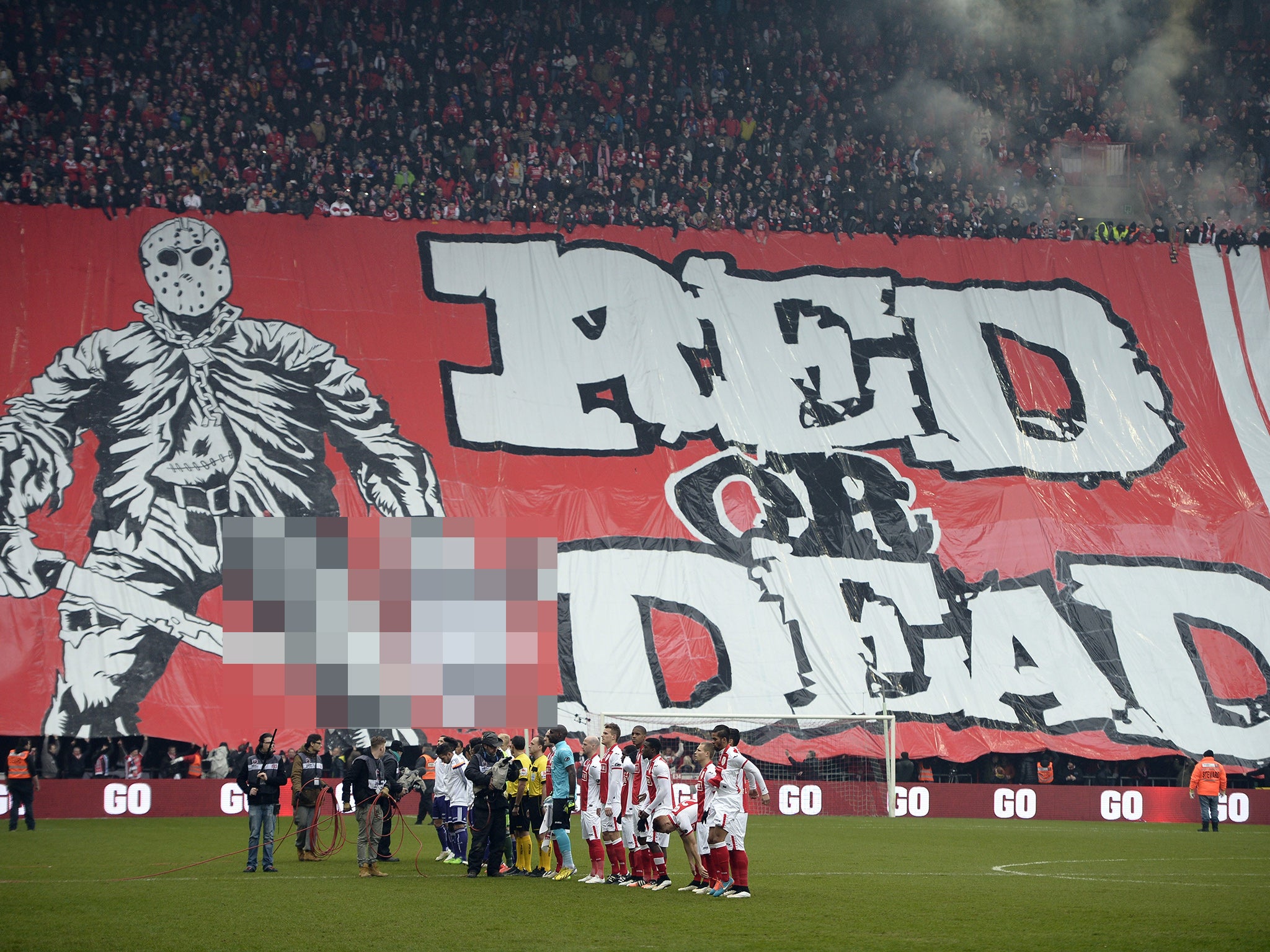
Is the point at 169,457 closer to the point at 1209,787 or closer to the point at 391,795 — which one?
the point at 391,795

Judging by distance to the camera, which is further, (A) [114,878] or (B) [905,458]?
(B) [905,458]

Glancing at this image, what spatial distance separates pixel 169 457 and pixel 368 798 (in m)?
17.2

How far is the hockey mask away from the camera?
115 ft

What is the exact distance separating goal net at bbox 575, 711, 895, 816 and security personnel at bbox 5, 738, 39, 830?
11810 mm

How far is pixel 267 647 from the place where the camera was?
31.1m

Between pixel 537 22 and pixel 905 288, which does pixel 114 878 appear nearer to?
pixel 905 288

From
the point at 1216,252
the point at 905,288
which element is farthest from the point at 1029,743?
the point at 1216,252

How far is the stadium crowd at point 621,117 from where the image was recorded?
36.6m

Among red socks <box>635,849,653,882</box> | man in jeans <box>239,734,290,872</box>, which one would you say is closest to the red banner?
man in jeans <box>239,734,290,872</box>

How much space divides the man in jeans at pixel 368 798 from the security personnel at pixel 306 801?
1856 mm

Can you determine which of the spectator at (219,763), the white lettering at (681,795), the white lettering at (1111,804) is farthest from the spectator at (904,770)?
the white lettering at (681,795)

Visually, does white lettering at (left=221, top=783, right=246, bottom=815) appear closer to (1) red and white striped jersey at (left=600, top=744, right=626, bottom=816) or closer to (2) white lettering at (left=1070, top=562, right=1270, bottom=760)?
(1) red and white striped jersey at (left=600, top=744, right=626, bottom=816)

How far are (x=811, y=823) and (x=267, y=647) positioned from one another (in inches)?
517

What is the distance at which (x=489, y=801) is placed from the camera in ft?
60.1
